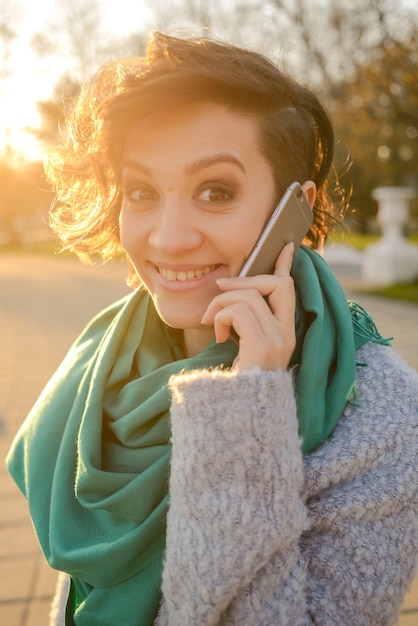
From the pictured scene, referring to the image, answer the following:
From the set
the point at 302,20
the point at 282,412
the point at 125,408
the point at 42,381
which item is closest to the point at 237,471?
the point at 282,412

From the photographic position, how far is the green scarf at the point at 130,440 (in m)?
1.45

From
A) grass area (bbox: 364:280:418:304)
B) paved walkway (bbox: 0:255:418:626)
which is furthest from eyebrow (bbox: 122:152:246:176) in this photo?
grass area (bbox: 364:280:418:304)

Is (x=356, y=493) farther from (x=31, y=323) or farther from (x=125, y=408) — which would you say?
(x=31, y=323)

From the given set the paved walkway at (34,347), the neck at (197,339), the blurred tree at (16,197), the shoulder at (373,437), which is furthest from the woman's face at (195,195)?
the blurred tree at (16,197)

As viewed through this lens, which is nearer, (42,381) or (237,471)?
(237,471)

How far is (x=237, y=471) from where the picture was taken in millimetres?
1265

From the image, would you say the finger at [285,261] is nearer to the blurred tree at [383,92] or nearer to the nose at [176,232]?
the nose at [176,232]

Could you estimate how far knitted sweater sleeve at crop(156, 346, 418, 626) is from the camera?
1.26 metres

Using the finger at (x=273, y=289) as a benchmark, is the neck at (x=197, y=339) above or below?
below

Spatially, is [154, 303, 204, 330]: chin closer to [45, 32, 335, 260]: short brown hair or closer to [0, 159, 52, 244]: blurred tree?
[45, 32, 335, 260]: short brown hair

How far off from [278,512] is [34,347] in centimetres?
576

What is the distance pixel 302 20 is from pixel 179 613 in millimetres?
16625

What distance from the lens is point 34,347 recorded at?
671 cm

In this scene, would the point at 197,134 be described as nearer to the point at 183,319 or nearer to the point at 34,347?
the point at 183,319
